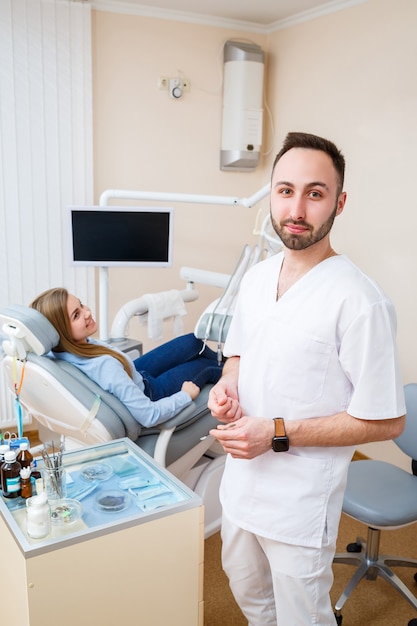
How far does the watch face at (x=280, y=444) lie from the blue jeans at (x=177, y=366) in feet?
3.81

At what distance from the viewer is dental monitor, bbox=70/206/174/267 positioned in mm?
2703

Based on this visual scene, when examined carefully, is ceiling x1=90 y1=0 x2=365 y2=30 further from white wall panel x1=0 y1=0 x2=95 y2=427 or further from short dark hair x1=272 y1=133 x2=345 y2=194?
short dark hair x1=272 y1=133 x2=345 y2=194

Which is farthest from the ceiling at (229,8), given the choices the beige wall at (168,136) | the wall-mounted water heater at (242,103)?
the wall-mounted water heater at (242,103)

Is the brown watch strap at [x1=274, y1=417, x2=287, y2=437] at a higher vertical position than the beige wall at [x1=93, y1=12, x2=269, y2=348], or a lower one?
lower

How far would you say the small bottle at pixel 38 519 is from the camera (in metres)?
1.28

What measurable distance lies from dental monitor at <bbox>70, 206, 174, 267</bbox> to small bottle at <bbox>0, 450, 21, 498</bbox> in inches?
55.5

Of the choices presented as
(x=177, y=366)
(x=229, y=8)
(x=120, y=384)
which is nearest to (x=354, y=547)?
(x=177, y=366)

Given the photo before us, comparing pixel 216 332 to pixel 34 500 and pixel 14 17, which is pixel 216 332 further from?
pixel 14 17

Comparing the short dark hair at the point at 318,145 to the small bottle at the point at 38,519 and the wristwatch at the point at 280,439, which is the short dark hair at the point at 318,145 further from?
the small bottle at the point at 38,519

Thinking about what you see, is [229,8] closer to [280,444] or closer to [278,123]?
[278,123]

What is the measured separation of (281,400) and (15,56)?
2457 millimetres

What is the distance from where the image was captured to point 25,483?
1.47 meters

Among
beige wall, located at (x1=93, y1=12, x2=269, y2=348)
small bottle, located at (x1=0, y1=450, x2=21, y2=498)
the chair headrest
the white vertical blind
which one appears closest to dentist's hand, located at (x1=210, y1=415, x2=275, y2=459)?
small bottle, located at (x1=0, y1=450, x2=21, y2=498)

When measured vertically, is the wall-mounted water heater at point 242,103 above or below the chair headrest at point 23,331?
above
